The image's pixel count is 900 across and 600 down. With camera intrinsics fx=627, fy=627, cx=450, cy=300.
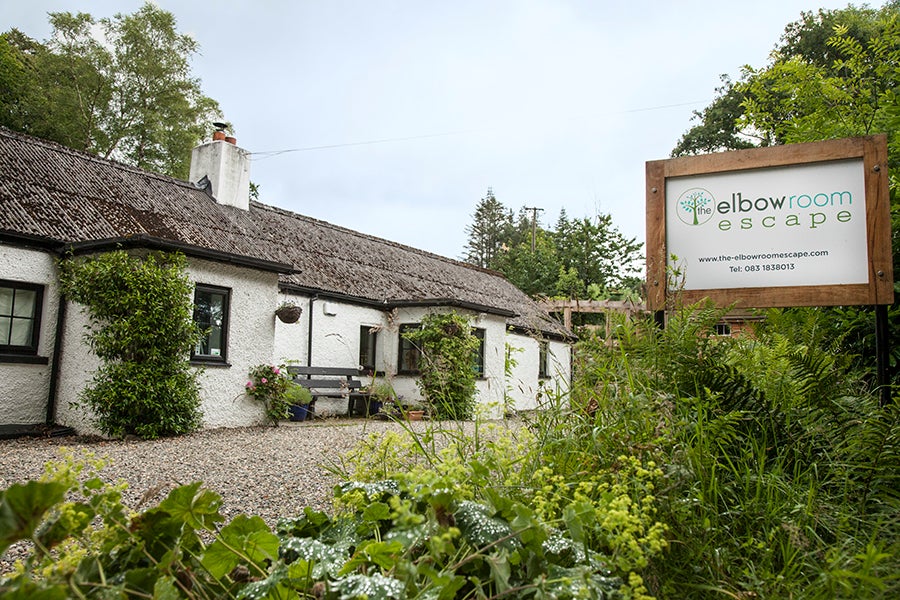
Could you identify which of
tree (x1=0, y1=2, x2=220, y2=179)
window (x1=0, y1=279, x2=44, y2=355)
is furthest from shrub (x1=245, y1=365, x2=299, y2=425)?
tree (x1=0, y1=2, x2=220, y2=179)

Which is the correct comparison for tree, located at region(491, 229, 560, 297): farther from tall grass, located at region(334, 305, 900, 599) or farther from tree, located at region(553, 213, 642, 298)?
tall grass, located at region(334, 305, 900, 599)

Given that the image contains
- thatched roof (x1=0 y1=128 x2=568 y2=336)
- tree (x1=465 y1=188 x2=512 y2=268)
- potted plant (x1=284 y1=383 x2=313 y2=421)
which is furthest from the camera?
tree (x1=465 y1=188 x2=512 y2=268)

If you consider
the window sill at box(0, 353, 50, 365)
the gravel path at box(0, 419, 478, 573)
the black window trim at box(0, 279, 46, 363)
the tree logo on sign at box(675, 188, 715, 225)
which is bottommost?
the gravel path at box(0, 419, 478, 573)

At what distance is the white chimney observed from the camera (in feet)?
43.0

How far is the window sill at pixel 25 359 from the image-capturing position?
325 inches

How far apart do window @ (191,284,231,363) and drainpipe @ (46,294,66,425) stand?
69.2 inches

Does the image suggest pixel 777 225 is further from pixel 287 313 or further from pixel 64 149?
pixel 64 149

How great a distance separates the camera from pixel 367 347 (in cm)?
1402

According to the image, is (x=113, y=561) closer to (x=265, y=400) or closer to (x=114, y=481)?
(x=114, y=481)

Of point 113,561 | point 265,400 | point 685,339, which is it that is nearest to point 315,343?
point 265,400

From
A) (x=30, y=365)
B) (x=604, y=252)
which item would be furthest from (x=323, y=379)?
(x=604, y=252)

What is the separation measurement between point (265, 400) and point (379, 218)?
39.9 metres

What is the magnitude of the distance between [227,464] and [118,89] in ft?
87.9

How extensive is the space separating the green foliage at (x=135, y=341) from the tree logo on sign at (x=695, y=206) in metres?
6.88
